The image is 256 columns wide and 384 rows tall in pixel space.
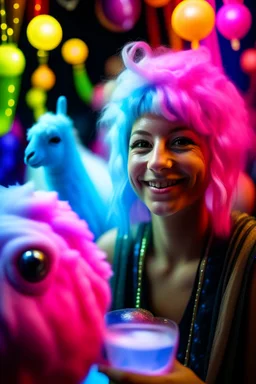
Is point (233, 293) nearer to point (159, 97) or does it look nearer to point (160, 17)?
point (159, 97)

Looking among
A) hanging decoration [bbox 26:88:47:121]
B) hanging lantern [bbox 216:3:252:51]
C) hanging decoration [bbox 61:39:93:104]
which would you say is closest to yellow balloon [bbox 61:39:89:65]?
hanging decoration [bbox 61:39:93:104]

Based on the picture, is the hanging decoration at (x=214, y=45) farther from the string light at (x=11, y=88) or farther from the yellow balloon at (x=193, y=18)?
the string light at (x=11, y=88)

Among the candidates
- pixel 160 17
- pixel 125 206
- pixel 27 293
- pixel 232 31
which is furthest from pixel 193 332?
pixel 160 17

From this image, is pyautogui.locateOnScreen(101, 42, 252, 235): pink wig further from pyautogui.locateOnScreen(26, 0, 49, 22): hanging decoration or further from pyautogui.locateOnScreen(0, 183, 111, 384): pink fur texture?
pyautogui.locateOnScreen(0, 183, 111, 384): pink fur texture

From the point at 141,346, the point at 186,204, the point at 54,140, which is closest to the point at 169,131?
the point at 186,204

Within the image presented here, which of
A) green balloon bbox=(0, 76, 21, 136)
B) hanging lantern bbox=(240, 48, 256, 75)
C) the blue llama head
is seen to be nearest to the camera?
the blue llama head

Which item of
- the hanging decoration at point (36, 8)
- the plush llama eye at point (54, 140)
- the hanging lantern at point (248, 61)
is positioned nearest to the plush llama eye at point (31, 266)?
the plush llama eye at point (54, 140)

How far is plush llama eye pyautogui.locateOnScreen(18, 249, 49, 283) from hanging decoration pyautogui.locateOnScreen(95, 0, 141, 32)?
836 millimetres

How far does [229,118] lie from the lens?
101 cm

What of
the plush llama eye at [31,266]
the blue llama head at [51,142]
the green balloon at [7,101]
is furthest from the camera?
the green balloon at [7,101]

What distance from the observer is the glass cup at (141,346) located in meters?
0.62

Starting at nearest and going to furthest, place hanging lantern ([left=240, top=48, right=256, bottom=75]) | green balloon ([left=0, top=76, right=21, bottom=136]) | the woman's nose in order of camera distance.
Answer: the woman's nose < green balloon ([left=0, top=76, right=21, bottom=136]) < hanging lantern ([left=240, top=48, right=256, bottom=75])

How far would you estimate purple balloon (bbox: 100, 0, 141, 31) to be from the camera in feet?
3.92

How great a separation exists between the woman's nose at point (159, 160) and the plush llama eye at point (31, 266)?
407 millimetres
